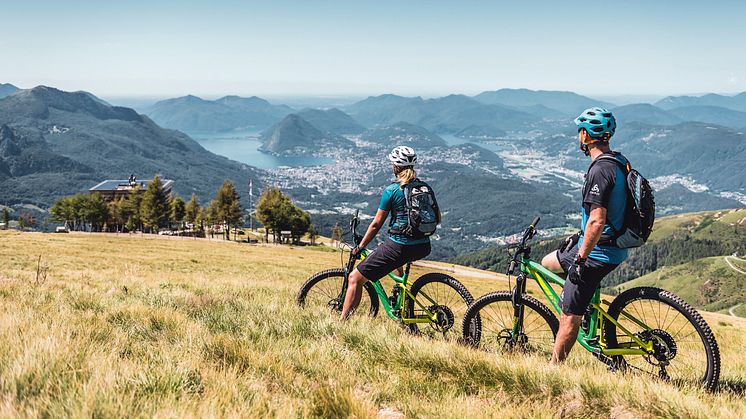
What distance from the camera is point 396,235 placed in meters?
7.05

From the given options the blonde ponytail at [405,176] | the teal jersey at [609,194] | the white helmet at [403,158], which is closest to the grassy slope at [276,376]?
the teal jersey at [609,194]

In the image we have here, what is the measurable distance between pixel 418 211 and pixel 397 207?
1.12ft

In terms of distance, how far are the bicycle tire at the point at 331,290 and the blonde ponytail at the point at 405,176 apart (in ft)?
6.74

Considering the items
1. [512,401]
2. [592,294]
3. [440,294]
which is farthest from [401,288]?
[512,401]

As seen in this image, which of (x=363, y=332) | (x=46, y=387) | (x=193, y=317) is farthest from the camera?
(x=193, y=317)

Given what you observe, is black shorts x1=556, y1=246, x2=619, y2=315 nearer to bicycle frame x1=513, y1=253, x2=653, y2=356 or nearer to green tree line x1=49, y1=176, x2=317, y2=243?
bicycle frame x1=513, y1=253, x2=653, y2=356

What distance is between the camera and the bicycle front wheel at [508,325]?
6352 mm

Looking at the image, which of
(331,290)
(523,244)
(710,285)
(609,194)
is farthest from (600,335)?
(710,285)

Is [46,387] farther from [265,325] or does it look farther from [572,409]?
[572,409]

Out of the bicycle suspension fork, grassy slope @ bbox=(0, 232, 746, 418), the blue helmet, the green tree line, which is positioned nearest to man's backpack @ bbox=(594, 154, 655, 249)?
the blue helmet

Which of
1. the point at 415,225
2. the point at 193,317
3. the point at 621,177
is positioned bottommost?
the point at 193,317

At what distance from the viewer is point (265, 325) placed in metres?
6.05

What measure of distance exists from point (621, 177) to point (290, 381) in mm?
4097

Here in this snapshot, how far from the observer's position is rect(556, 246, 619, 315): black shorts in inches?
211
